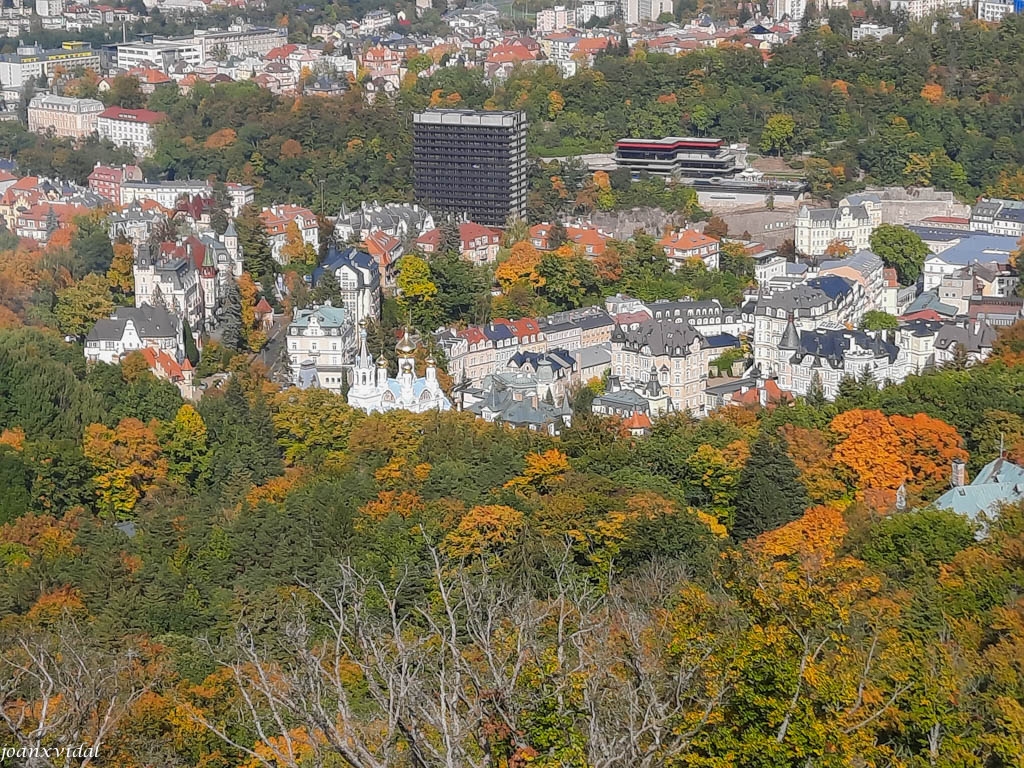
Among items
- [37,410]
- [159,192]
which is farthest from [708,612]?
[159,192]

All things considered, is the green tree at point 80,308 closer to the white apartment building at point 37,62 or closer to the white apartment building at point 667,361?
the white apartment building at point 667,361

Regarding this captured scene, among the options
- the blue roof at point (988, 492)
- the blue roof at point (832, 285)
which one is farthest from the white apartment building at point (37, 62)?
the blue roof at point (988, 492)

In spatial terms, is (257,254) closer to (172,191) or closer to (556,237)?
(556,237)

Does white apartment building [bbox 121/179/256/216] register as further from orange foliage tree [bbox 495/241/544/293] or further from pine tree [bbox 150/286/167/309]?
pine tree [bbox 150/286/167/309]

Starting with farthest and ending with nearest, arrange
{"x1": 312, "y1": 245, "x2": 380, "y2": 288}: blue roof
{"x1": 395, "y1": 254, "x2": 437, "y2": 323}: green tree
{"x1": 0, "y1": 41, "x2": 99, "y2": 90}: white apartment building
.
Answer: {"x1": 0, "y1": 41, "x2": 99, "y2": 90}: white apartment building < {"x1": 395, "y1": 254, "x2": 437, "y2": 323}: green tree < {"x1": 312, "y1": 245, "x2": 380, "y2": 288}: blue roof

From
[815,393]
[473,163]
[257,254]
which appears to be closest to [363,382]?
[815,393]

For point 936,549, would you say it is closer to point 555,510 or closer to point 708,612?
point 555,510

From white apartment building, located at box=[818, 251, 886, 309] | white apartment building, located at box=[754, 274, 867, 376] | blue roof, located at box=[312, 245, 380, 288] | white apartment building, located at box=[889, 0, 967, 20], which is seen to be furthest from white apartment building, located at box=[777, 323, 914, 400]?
white apartment building, located at box=[889, 0, 967, 20]
